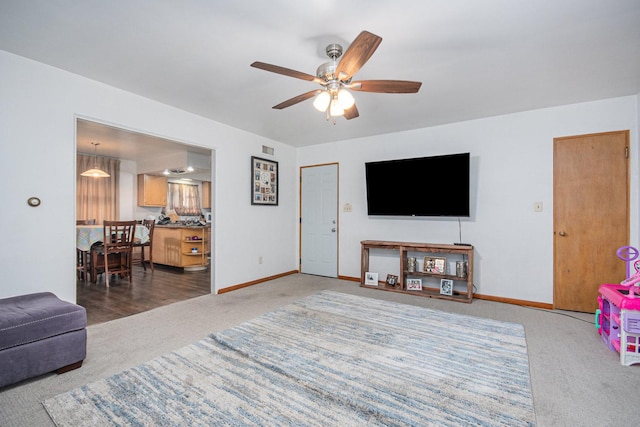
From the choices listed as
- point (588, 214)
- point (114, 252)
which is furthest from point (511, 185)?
point (114, 252)

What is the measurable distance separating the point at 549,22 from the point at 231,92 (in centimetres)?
272

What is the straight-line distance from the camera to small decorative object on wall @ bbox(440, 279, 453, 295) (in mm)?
4046

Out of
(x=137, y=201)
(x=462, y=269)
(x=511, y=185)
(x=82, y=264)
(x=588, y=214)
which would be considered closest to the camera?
(x=588, y=214)

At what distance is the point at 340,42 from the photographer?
7.22 feet

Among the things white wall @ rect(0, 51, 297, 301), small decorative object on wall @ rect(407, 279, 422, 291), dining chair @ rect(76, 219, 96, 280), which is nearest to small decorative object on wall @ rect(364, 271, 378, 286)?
small decorative object on wall @ rect(407, 279, 422, 291)

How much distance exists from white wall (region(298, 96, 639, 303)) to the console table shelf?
234 mm

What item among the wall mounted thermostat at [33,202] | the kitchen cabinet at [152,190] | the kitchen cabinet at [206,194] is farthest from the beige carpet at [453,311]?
the kitchen cabinet at [206,194]

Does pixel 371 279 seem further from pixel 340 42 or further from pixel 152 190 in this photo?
pixel 152 190

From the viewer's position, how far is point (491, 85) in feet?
9.70

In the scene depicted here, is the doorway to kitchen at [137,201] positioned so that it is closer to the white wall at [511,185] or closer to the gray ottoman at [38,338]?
the gray ottoman at [38,338]

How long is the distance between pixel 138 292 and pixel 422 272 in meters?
4.06

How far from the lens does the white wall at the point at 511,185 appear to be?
11.3ft

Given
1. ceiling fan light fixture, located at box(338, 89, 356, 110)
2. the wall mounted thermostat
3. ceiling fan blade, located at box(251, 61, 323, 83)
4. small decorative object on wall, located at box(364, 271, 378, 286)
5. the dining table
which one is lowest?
small decorative object on wall, located at box(364, 271, 378, 286)

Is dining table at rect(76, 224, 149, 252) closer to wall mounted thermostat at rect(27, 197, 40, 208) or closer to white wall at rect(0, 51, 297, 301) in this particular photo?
white wall at rect(0, 51, 297, 301)
